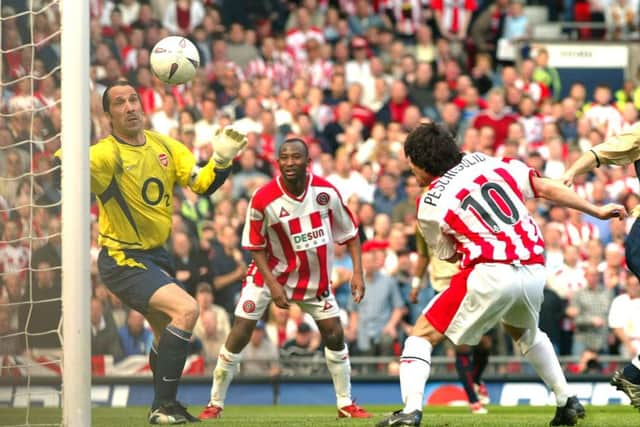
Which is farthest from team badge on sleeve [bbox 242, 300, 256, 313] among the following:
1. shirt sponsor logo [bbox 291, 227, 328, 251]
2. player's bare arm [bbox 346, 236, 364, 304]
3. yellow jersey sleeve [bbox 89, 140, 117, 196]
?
yellow jersey sleeve [bbox 89, 140, 117, 196]

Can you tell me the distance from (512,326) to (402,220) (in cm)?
846

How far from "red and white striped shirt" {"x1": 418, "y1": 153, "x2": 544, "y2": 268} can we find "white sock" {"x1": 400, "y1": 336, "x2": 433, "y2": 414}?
555 millimetres

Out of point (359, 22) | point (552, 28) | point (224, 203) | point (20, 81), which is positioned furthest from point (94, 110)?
point (552, 28)

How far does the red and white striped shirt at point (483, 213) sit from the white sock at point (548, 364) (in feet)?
1.89

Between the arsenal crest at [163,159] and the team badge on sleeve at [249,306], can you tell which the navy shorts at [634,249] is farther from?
Result: the arsenal crest at [163,159]

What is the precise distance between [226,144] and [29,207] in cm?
162

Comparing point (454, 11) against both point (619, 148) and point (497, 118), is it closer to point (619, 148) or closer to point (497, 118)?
point (497, 118)

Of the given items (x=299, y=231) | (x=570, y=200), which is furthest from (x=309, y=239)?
(x=570, y=200)

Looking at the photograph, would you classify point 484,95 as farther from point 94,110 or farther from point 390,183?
point 94,110

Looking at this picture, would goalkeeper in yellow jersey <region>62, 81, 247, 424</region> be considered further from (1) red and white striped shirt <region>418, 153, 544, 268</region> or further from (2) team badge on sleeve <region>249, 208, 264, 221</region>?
(1) red and white striped shirt <region>418, 153, 544, 268</region>

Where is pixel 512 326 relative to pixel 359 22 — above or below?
below

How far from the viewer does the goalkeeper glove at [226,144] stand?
32.0 ft

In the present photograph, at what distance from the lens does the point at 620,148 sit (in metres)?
9.04

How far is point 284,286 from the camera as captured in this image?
10.8 meters
